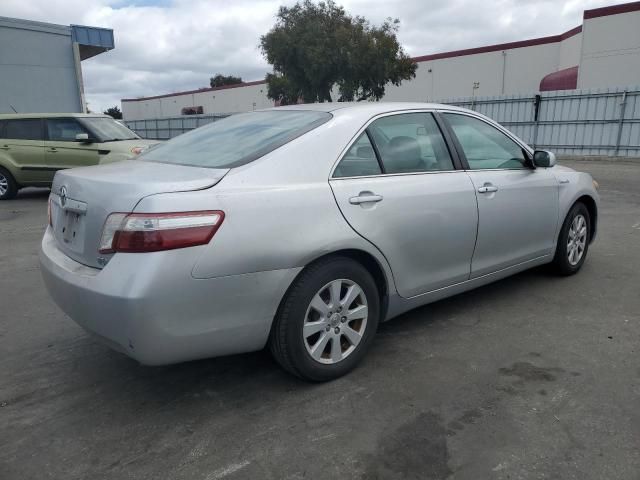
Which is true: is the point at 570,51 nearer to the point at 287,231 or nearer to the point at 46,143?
the point at 46,143

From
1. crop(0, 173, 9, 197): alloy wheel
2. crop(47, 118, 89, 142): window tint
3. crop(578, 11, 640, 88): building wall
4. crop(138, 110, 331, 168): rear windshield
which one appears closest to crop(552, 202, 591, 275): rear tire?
crop(138, 110, 331, 168): rear windshield

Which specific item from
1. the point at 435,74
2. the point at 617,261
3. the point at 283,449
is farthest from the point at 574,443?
the point at 435,74

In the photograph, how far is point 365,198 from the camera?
290 cm

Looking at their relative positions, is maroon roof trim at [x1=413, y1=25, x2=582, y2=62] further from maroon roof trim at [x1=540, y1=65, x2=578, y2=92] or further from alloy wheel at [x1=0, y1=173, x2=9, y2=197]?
alloy wheel at [x1=0, y1=173, x2=9, y2=197]

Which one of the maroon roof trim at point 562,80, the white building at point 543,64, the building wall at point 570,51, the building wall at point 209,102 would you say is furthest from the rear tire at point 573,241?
the building wall at point 209,102

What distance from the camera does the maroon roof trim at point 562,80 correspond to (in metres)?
28.8

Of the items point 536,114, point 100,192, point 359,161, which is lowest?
point 100,192

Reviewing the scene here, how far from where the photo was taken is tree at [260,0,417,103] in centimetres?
2981

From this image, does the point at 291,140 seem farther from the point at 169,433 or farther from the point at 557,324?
the point at 557,324

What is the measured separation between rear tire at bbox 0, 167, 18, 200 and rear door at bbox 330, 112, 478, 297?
9.63m

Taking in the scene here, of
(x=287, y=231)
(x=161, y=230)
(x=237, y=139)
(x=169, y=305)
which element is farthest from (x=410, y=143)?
(x=169, y=305)

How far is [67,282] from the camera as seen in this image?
2.60 m

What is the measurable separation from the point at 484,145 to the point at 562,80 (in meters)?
30.0

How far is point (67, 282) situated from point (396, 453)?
178cm
